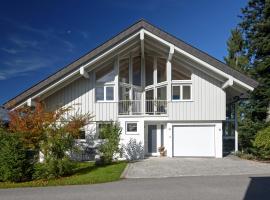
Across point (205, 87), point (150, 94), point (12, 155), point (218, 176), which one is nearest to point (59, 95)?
point (150, 94)

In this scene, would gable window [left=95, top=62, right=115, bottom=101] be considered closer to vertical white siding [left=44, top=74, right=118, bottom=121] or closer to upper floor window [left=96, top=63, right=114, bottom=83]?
upper floor window [left=96, top=63, right=114, bottom=83]

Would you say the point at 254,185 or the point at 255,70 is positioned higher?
the point at 255,70

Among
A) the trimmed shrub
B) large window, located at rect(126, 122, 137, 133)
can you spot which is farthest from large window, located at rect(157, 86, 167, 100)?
the trimmed shrub

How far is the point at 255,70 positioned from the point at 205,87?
5476mm

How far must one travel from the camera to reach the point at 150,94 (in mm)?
20672

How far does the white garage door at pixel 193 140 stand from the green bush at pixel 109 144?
165 inches

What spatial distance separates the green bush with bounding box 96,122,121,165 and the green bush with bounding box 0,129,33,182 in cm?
513

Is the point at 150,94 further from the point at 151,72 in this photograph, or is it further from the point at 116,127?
the point at 116,127

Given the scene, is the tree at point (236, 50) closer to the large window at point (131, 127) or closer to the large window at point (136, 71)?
the large window at point (136, 71)

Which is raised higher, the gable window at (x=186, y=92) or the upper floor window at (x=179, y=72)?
the upper floor window at (x=179, y=72)

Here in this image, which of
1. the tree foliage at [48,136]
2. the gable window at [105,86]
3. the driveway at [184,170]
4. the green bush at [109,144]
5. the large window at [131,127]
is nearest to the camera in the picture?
the driveway at [184,170]

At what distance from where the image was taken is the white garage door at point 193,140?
19.6 m

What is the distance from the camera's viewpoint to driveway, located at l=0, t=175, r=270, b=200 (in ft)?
28.7

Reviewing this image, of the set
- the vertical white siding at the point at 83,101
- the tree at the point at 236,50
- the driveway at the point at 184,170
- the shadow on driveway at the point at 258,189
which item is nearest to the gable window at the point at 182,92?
the vertical white siding at the point at 83,101
